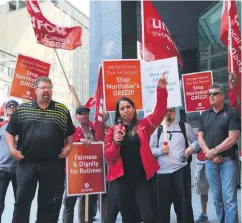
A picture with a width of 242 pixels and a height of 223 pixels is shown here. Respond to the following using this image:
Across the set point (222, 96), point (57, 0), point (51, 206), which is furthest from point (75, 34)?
point (57, 0)

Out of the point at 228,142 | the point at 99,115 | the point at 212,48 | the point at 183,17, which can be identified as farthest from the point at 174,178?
the point at 183,17

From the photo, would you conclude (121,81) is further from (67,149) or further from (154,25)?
(67,149)

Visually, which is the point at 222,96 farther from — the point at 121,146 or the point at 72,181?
the point at 72,181

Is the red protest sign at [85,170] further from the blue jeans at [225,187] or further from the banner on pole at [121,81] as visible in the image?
the blue jeans at [225,187]

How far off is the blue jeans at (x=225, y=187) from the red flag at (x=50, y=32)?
4.03m

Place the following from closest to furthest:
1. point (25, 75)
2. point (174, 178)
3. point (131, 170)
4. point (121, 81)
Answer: point (131, 170) → point (174, 178) → point (121, 81) → point (25, 75)

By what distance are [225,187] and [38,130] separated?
2278 mm

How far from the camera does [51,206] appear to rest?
398cm

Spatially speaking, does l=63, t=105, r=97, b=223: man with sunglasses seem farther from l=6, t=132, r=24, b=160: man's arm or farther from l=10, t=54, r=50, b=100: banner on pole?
l=10, t=54, r=50, b=100: banner on pole

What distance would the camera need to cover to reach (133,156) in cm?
373

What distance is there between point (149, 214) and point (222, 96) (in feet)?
6.08

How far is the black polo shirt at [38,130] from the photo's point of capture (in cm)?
387

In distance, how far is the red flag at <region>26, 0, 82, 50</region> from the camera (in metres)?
6.97

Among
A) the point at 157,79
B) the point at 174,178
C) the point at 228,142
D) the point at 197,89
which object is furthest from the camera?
the point at 197,89
